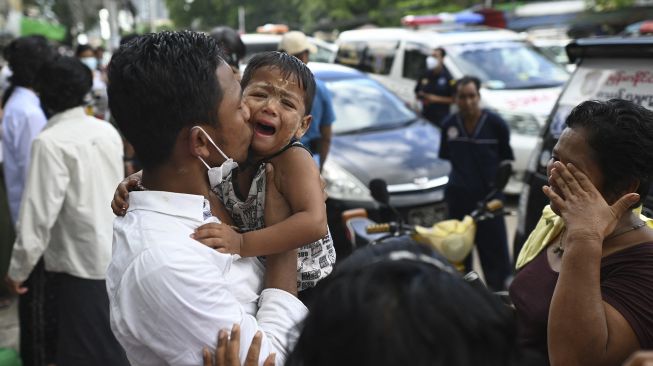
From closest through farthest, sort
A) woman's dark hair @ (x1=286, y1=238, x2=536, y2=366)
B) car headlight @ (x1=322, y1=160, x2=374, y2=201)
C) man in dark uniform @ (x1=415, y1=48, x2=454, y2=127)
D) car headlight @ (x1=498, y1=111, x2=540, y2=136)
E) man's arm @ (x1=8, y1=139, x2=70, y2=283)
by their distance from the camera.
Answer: woman's dark hair @ (x1=286, y1=238, x2=536, y2=366) < man's arm @ (x1=8, y1=139, x2=70, y2=283) < car headlight @ (x1=322, y1=160, x2=374, y2=201) < car headlight @ (x1=498, y1=111, x2=540, y2=136) < man in dark uniform @ (x1=415, y1=48, x2=454, y2=127)

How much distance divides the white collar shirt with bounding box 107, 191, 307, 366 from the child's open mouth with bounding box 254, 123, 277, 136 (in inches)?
17.6

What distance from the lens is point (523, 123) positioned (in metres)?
7.64

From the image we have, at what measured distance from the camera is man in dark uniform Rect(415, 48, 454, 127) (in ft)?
29.3

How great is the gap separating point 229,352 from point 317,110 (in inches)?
151

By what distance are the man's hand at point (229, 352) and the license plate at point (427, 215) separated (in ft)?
13.6

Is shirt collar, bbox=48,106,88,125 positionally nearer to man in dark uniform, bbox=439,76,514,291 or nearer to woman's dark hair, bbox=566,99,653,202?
woman's dark hair, bbox=566,99,653,202

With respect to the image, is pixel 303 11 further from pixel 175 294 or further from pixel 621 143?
pixel 175 294

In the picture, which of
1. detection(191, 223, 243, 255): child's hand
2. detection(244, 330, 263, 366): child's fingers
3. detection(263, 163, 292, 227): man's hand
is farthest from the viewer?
detection(263, 163, 292, 227): man's hand

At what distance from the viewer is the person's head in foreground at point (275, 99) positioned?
194cm

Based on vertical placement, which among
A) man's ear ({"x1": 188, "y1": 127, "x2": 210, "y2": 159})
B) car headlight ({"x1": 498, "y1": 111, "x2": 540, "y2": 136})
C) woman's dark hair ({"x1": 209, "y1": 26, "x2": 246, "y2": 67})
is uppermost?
man's ear ({"x1": 188, "y1": 127, "x2": 210, "y2": 159})

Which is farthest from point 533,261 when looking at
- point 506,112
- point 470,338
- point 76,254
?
point 506,112

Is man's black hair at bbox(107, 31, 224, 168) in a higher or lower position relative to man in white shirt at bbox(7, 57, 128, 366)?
higher

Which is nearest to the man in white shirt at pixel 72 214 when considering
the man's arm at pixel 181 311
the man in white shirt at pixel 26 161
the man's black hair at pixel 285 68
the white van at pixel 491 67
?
the man in white shirt at pixel 26 161

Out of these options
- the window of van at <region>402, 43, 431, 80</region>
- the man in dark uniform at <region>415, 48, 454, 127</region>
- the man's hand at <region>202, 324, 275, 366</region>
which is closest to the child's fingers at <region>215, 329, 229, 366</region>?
the man's hand at <region>202, 324, 275, 366</region>
